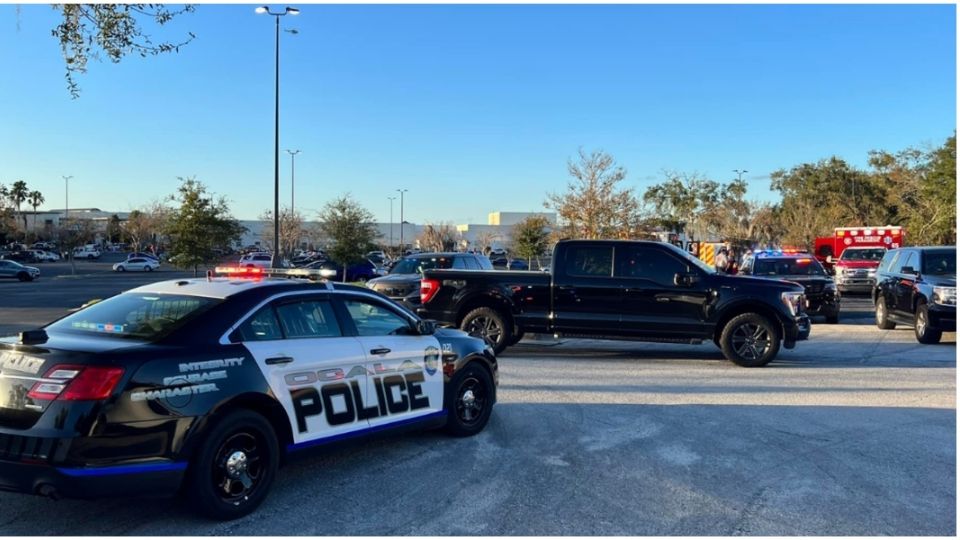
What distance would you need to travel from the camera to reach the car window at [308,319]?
5324mm

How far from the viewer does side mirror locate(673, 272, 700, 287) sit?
11391mm

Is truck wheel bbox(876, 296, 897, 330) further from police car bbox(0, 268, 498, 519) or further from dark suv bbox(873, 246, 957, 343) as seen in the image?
police car bbox(0, 268, 498, 519)

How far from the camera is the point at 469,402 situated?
6.88 m

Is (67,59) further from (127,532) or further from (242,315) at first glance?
(127,532)

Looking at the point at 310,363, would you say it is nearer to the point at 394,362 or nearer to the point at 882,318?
the point at 394,362

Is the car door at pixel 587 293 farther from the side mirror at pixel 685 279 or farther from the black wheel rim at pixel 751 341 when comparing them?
the black wheel rim at pixel 751 341

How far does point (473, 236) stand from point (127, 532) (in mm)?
112226

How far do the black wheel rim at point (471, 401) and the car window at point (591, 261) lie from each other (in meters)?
5.08

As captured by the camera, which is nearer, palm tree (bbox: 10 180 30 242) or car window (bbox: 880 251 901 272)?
car window (bbox: 880 251 901 272)

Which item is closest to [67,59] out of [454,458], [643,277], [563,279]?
[454,458]

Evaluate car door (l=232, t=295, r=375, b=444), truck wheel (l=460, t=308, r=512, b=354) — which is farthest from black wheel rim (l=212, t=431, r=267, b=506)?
truck wheel (l=460, t=308, r=512, b=354)

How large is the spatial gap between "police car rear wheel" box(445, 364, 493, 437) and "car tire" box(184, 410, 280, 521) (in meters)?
2.00

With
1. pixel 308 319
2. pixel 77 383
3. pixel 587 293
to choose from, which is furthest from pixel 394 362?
pixel 587 293

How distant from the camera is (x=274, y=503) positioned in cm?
504
